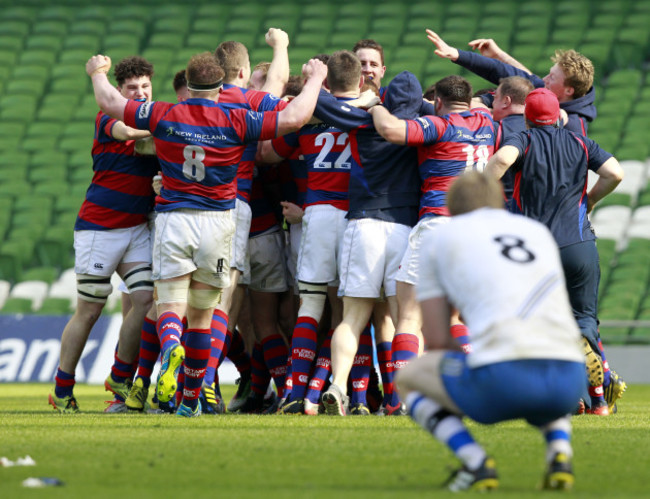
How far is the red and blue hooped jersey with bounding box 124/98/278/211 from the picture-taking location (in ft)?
20.2

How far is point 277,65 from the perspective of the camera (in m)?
7.16

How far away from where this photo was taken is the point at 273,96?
695 centimetres

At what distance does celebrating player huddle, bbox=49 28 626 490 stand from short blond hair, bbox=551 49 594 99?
1 cm

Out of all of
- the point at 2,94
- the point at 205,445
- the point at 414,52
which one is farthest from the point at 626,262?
the point at 2,94

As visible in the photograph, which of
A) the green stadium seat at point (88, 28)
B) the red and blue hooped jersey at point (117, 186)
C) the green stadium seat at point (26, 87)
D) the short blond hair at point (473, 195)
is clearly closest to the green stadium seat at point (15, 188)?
the green stadium seat at point (26, 87)

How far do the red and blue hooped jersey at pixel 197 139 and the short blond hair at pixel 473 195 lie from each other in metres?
2.70

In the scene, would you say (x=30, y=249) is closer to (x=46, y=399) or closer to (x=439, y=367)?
(x=46, y=399)

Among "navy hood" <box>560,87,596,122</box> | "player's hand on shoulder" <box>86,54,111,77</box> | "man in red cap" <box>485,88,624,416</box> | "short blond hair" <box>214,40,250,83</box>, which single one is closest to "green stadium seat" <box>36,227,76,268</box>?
"short blond hair" <box>214,40,250,83</box>

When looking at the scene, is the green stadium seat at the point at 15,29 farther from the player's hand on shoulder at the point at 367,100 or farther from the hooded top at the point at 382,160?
the hooded top at the point at 382,160

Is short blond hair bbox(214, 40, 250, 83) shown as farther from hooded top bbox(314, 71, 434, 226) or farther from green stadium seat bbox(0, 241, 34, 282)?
green stadium seat bbox(0, 241, 34, 282)

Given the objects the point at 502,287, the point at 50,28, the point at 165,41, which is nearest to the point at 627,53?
the point at 165,41

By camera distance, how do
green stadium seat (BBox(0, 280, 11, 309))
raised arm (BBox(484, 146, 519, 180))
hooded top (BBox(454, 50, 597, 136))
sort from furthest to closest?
green stadium seat (BBox(0, 280, 11, 309)) < hooded top (BBox(454, 50, 597, 136)) < raised arm (BBox(484, 146, 519, 180))

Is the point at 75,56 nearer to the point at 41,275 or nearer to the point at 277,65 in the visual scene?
the point at 41,275

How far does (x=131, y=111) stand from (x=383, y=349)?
2.32 meters
